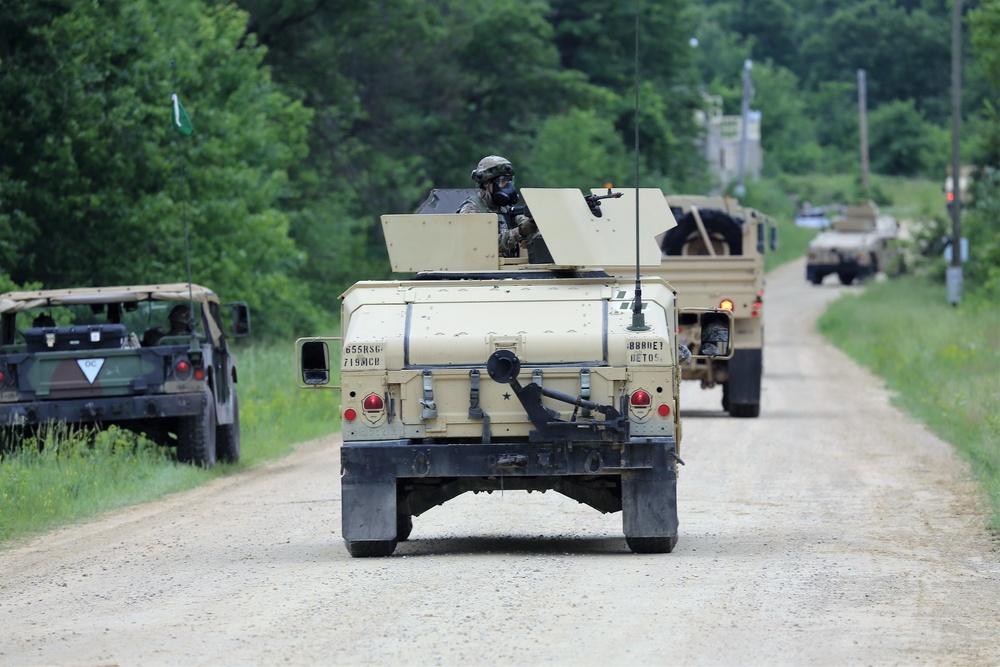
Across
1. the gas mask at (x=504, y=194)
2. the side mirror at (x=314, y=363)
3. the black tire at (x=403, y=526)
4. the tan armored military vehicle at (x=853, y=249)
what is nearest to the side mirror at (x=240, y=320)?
Result: the gas mask at (x=504, y=194)

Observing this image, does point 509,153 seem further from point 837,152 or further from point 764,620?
point 837,152

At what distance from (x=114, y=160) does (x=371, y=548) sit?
1543 cm

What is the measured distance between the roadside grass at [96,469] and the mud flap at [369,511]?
3397 millimetres

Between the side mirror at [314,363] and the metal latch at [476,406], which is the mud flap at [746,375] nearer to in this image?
the side mirror at [314,363]

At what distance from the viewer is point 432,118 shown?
158ft

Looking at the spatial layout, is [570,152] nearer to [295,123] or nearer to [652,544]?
[295,123]

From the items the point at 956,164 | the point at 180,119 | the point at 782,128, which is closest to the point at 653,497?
the point at 180,119

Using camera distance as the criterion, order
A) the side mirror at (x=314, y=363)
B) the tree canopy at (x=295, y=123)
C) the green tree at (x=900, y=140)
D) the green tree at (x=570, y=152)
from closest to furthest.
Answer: the side mirror at (x=314, y=363) < the tree canopy at (x=295, y=123) < the green tree at (x=570, y=152) < the green tree at (x=900, y=140)

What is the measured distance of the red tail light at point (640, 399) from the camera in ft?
36.7

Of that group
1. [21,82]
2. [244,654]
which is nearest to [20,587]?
[244,654]

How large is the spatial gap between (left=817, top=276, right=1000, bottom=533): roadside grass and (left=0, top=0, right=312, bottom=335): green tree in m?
10.0

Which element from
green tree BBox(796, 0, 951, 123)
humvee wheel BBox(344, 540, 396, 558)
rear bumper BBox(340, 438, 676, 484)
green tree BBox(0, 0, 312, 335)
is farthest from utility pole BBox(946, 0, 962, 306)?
green tree BBox(796, 0, 951, 123)

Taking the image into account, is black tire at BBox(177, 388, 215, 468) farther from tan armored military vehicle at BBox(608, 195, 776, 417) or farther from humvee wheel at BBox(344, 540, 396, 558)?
tan armored military vehicle at BBox(608, 195, 776, 417)

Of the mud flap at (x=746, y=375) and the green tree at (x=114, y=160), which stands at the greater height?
the green tree at (x=114, y=160)
